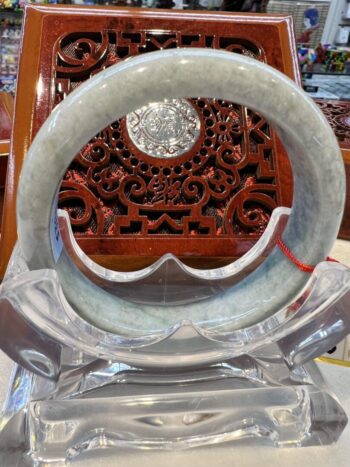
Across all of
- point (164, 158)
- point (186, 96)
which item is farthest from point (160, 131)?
point (186, 96)

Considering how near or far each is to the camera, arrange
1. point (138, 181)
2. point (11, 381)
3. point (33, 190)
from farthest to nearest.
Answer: point (138, 181) → point (11, 381) → point (33, 190)

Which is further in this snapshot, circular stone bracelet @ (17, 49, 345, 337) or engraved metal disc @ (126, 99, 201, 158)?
engraved metal disc @ (126, 99, 201, 158)

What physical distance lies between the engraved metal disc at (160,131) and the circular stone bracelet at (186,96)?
0.33 m

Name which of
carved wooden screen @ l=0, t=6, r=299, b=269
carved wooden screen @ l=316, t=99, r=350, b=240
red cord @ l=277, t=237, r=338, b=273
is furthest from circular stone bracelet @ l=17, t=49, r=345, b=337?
carved wooden screen @ l=316, t=99, r=350, b=240

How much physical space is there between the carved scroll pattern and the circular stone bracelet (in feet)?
0.79

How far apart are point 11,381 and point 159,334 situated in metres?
0.23

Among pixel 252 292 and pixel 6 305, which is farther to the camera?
pixel 252 292

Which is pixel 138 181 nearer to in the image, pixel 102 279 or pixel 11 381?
pixel 102 279

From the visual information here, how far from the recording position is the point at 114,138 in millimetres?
877

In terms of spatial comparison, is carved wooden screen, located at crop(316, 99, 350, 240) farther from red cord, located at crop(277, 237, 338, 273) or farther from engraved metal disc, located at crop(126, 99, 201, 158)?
red cord, located at crop(277, 237, 338, 273)

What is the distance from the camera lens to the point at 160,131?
88 cm

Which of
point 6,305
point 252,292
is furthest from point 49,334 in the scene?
point 252,292

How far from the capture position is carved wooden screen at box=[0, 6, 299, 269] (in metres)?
0.85

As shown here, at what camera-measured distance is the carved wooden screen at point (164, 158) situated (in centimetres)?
85
